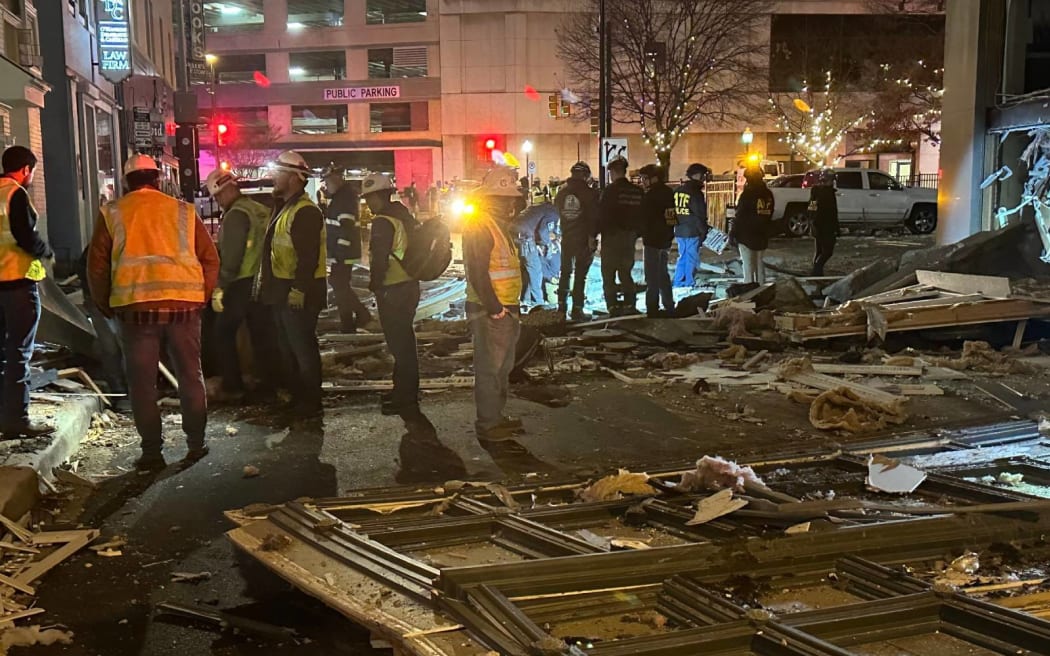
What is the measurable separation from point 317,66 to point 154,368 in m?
58.8

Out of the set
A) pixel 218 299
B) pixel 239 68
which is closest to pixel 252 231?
pixel 218 299

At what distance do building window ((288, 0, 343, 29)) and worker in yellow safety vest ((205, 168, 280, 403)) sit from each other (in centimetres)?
5620

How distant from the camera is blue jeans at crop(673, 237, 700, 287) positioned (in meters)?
15.8

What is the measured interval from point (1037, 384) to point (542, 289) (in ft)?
24.8

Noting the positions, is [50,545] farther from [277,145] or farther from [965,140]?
[277,145]

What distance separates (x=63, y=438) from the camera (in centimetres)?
696

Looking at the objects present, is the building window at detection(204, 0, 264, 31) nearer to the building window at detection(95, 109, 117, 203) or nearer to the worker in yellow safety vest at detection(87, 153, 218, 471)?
the building window at detection(95, 109, 117, 203)

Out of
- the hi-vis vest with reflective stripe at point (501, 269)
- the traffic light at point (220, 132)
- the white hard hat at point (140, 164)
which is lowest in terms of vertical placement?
the hi-vis vest with reflective stripe at point (501, 269)

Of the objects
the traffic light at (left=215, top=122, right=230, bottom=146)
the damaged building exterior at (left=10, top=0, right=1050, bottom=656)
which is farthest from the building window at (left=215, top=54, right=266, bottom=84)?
the damaged building exterior at (left=10, top=0, right=1050, bottom=656)

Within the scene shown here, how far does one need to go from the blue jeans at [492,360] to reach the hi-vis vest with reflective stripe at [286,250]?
149cm

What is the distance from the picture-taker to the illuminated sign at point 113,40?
24.8m

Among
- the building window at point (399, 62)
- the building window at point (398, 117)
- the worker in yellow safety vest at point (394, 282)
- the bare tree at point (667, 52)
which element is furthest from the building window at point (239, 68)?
the worker in yellow safety vest at point (394, 282)

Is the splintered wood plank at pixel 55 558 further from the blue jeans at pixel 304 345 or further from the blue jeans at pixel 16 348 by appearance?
the blue jeans at pixel 304 345

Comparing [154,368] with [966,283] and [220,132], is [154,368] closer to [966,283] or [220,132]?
[966,283]
